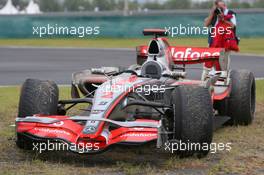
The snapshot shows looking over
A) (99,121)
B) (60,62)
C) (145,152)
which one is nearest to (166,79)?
(145,152)

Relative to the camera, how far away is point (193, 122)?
6.83 meters

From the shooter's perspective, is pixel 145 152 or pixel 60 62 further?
pixel 60 62

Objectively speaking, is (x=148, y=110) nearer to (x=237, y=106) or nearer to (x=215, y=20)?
(x=237, y=106)

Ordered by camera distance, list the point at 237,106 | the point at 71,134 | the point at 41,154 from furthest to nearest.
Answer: the point at 237,106
the point at 41,154
the point at 71,134

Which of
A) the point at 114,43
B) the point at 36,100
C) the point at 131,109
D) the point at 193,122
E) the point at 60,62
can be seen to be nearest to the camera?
the point at 193,122

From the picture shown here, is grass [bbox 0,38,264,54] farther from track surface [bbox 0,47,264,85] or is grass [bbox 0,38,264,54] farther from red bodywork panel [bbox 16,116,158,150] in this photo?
red bodywork panel [bbox 16,116,158,150]

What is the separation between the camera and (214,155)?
7.23 m

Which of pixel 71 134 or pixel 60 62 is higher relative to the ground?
pixel 71 134

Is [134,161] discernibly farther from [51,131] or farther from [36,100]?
[36,100]

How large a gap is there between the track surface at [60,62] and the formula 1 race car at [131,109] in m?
6.38

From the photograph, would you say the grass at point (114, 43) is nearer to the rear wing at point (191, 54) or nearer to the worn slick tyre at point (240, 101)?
the rear wing at point (191, 54)

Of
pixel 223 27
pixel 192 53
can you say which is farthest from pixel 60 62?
pixel 192 53

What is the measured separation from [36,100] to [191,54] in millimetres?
2966

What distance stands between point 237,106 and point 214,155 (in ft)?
6.89
